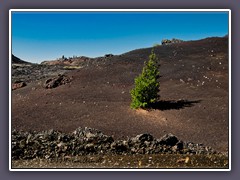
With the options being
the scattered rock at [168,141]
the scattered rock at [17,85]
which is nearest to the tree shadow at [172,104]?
the scattered rock at [168,141]

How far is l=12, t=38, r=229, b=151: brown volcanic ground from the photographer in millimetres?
19520

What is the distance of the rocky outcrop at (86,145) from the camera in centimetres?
1538

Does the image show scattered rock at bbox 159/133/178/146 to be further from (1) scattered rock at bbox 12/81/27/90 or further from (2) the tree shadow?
(1) scattered rock at bbox 12/81/27/90

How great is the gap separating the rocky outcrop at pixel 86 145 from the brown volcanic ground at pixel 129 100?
1121 millimetres

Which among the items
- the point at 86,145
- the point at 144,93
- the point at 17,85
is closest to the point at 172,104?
the point at 144,93

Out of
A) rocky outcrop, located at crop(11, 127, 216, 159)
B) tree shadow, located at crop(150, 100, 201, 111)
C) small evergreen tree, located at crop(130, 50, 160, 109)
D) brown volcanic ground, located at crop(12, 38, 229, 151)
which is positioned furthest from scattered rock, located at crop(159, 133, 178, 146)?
tree shadow, located at crop(150, 100, 201, 111)

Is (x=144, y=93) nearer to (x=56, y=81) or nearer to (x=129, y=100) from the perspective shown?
(x=129, y=100)

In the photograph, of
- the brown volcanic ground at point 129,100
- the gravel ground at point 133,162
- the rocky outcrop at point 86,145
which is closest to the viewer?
the gravel ground at point 133,162

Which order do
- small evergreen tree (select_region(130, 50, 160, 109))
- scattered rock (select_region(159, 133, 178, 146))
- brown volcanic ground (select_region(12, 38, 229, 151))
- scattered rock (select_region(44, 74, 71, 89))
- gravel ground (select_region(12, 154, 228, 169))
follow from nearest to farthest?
gravel ground (select_region(12, 154, 228, 169)) → scattered rock (select_region(159, 133, 178, 146)) → brown volcanic ground (select_region(12, 38, 229, 151)) → small evergreen tree (select_region(130, 50, 160, 109)) → scattered rock (select_region(44, 74, 71, 89))

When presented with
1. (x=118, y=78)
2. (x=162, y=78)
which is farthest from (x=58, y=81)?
(x=162, y=78)

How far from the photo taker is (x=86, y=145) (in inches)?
630

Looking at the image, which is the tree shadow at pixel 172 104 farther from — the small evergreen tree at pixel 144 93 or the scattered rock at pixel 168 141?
the scattered rock at pixel 168 141

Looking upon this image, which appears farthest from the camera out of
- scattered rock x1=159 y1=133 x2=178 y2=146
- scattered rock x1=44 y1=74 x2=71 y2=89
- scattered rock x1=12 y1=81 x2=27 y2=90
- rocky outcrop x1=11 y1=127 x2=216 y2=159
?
scattered rock x1=12 y1=81 x2=27 y2=90

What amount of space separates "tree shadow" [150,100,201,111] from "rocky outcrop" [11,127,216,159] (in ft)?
17.5
